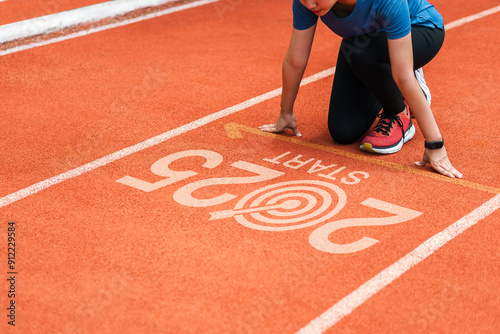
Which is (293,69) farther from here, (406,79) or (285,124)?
(406,79)

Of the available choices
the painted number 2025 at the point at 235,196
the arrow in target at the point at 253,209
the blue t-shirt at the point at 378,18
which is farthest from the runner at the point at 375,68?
the arrow in target at the point at 253,209

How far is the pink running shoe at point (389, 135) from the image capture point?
4.18m

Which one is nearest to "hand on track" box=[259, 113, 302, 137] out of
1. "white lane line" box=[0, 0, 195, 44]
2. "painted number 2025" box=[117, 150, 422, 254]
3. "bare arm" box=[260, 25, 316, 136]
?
"bare arm" box=[260, 25, 316, 136]

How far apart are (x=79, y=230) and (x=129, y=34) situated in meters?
4.13

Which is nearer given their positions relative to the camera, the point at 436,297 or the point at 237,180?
the point at 436,297

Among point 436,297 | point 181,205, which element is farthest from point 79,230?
point 436,297

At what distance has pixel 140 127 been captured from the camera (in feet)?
15.4

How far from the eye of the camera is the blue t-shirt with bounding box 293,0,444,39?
361cm

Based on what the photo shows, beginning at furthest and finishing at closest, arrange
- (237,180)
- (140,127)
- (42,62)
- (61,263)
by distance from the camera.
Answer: (42,62) < (140,127) < (237,180) < (61,263)

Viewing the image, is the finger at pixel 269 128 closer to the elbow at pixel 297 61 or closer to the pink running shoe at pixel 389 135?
the elbow at pixel 297 61

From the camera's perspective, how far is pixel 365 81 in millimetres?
4180

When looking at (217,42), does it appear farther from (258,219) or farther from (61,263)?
(61,263)

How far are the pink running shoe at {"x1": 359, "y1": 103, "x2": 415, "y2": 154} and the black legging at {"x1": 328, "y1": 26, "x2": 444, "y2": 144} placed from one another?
0.08 meters

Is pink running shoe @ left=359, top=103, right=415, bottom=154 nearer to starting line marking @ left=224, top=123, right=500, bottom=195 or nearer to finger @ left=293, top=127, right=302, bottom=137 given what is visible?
starting line marking @ left=224, top=123, right=500, bottom=195
